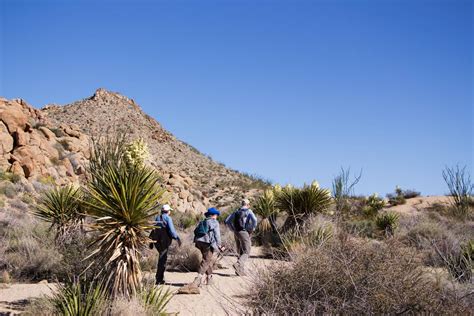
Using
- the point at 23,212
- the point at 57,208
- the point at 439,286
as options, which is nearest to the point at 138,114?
the point at 23,212

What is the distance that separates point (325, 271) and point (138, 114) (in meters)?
45.0

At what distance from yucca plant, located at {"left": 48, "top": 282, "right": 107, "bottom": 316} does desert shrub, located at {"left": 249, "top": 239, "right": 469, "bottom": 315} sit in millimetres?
2177

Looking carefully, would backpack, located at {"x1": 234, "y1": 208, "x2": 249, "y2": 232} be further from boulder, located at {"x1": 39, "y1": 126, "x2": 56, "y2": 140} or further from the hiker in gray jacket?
boulder, located at {"x1": 39, "y1": 126, "x2": 56, "y2": 140}

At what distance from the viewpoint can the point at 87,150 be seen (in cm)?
2928

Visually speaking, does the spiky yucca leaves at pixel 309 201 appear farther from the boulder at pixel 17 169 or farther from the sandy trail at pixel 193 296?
the boulder at pixel 17 169

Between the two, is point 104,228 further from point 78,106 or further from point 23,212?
point 78,106

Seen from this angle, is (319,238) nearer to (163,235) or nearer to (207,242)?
(207,242)

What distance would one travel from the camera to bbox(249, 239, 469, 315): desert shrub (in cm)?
519

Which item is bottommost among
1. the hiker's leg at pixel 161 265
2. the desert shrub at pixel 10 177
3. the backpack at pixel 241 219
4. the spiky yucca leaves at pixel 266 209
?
the hiker's leg at pixel 161 265

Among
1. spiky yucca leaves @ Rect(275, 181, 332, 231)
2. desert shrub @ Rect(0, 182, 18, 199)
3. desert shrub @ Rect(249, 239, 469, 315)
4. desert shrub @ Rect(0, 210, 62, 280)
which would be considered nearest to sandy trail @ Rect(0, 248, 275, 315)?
desert shrub @ Rect(249, 239, 469, 315)

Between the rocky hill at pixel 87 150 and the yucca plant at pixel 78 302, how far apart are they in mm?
2268

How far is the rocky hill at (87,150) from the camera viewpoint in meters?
23.1

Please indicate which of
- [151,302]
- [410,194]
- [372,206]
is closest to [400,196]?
[410,194]

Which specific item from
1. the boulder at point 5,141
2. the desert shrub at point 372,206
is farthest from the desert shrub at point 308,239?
the boulder at point 5,141
